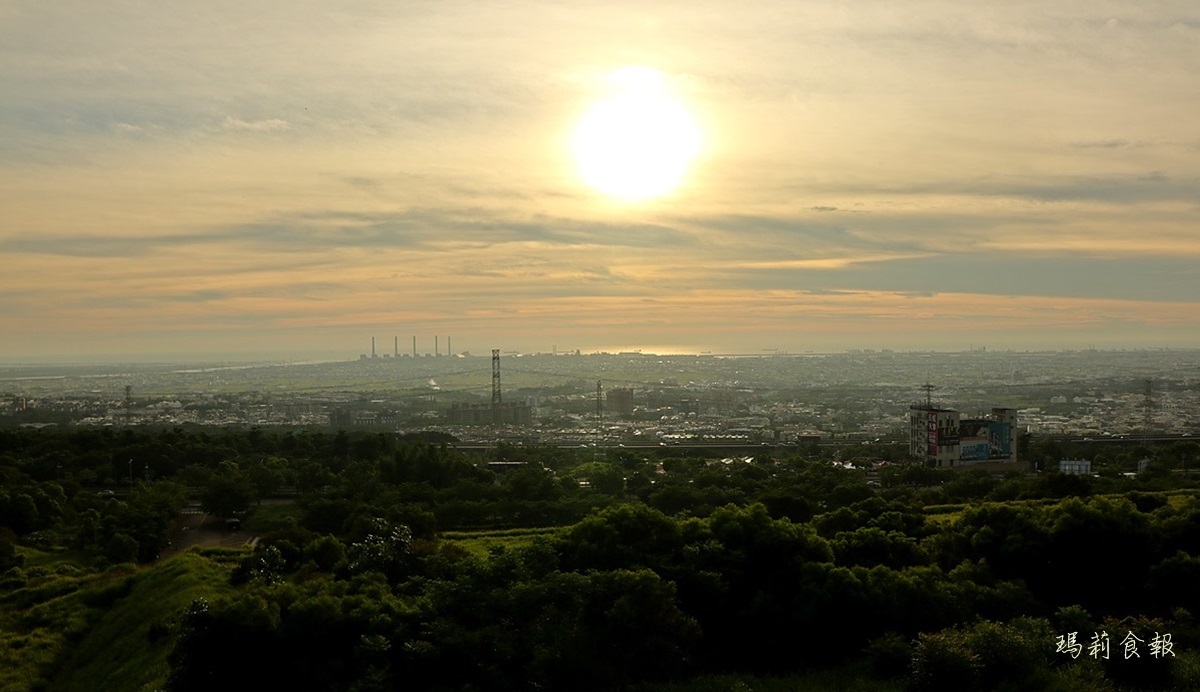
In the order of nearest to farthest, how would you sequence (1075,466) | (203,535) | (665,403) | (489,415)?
(203,535), (1075,466), (489,415), (665,403)

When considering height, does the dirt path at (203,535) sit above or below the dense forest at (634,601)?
below

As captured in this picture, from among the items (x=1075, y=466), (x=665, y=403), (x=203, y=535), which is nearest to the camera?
(x=203, y=535)

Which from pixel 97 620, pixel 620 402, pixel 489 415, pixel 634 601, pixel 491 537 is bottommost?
pixel 97 620

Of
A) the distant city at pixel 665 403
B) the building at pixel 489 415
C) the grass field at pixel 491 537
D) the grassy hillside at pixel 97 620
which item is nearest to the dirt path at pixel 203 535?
the grassy hillside at pixel 97 620

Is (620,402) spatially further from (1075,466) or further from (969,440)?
(1075,466)

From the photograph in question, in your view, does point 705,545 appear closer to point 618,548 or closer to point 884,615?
point 618,548

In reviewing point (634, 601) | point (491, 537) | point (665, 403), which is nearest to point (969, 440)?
point (491, 537)

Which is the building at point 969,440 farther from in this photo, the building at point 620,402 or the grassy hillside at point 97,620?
the building at point 620,402
